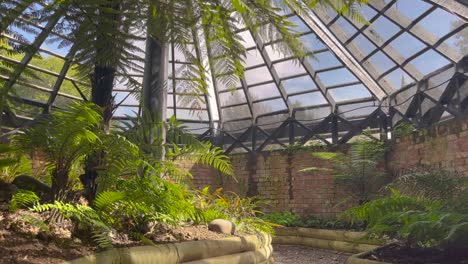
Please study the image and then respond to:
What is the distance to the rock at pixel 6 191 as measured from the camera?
246 centimetres

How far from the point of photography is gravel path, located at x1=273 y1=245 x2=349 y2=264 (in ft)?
19.9

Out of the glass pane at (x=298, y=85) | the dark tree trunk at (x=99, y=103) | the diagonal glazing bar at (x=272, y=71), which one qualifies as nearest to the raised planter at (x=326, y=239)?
the diagonal glazing bar at (x=272, y=71)

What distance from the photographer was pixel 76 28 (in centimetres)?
200

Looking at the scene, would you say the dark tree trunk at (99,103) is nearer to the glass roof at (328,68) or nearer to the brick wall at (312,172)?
the glass roof at (328,68)

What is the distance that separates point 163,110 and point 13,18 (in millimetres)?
1844

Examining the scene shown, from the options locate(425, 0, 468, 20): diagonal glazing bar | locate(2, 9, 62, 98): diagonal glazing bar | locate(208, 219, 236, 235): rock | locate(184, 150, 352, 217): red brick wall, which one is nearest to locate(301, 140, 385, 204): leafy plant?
locate(184, 150, 352, 217): red brick wall

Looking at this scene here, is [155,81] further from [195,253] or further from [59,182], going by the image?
[195,253]

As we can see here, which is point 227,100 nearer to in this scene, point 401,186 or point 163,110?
point 401,186

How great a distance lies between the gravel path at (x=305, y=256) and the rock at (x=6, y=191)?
14.1 feet

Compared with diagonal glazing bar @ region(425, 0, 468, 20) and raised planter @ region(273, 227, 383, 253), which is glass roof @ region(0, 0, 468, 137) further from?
raised planter @ region(273, 227, 383, 253)

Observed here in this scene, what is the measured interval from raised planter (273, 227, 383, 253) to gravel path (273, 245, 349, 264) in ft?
0.53

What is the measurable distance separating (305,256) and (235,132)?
212 inches

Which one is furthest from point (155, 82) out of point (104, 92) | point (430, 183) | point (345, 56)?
point (345, 56)

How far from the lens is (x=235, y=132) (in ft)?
37.4
